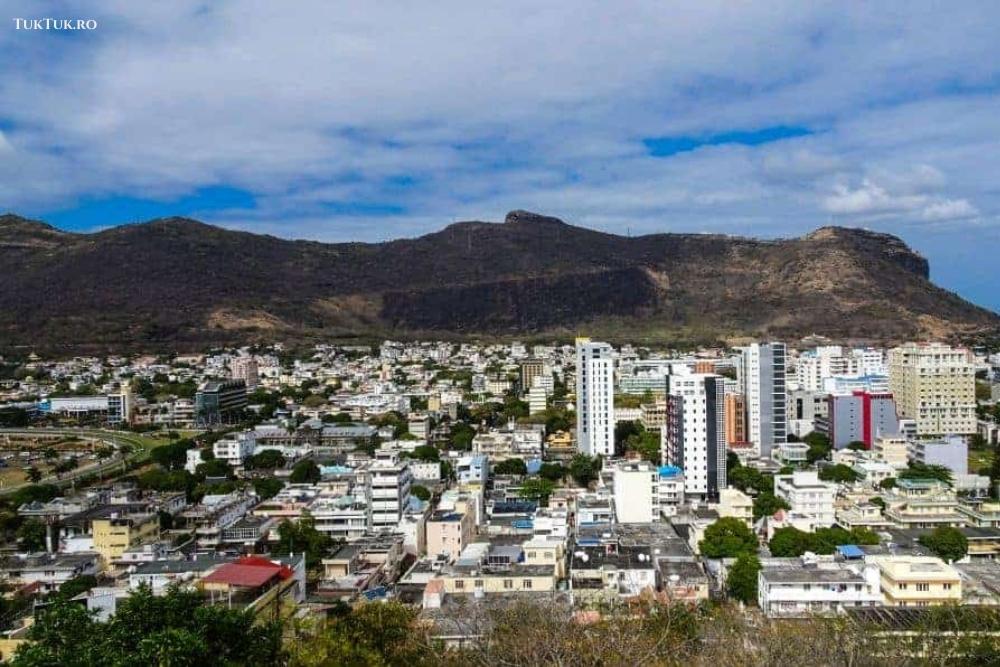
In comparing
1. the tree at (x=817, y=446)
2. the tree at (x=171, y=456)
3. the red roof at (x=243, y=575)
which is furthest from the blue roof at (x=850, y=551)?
the tree at (x=171, y=456)

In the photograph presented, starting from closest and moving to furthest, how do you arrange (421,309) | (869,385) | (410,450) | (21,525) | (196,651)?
1. (196,651)
2. (21,525)
3. (410,450)
4. (869,385)
5. (421,309)

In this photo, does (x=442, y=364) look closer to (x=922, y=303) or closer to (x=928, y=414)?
(x=928, y=414)

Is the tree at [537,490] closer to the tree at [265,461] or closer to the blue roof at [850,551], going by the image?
the blue roof at [850,551]

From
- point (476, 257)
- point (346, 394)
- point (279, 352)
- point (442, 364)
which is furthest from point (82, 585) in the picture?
point (476, 257)

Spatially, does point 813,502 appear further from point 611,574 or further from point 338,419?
point 338,419

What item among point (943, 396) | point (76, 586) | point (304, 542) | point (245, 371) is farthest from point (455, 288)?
point (76, 586)

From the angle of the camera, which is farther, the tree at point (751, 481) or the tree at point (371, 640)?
the tree at point (751, 481)
